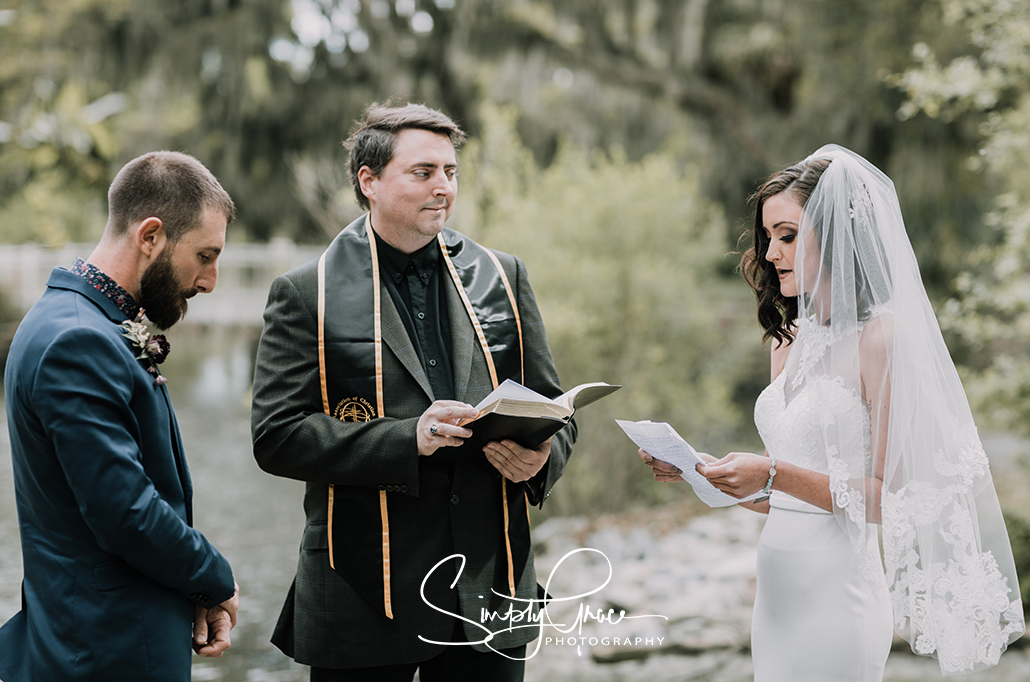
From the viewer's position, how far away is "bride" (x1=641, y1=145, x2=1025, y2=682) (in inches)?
85.7

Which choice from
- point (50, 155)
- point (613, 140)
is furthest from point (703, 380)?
point (50, 155)

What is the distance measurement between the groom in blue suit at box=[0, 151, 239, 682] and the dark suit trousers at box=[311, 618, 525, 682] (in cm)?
38

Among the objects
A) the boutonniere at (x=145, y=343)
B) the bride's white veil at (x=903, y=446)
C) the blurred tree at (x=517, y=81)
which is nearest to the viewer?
the boutonniere at (x=145, y=343)

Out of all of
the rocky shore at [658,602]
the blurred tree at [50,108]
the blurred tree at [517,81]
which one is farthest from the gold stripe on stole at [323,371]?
the blurred tree at [517,81]

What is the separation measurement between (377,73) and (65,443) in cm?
1076

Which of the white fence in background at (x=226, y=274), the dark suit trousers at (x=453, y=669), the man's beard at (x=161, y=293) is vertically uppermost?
the white fence in background at (x=226, y=274)

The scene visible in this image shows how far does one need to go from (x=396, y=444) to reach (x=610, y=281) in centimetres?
569

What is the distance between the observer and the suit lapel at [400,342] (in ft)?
7.20

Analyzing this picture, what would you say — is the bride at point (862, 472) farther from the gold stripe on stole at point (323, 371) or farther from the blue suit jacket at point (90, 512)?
the blue suit jacket at point (90, 512)

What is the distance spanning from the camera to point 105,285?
1.80 metres

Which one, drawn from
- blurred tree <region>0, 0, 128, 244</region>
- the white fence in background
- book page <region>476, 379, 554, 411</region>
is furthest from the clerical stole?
the white fence in background

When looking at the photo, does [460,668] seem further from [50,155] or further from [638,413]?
[50,155]

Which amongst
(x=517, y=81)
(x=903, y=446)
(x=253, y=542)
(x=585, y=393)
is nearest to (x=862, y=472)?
(x=903, y=446)

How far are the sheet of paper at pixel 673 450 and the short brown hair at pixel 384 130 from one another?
941 millimetres
